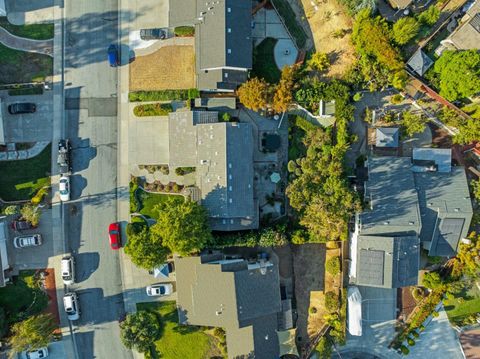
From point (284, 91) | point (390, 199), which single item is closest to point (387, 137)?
point (390, 199)

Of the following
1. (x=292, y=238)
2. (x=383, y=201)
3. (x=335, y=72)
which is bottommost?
(x=292, y=238)

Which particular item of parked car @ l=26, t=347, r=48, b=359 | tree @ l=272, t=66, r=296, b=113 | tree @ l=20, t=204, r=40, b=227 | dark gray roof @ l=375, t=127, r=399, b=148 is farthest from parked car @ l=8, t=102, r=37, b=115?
dark gray roof @ l=375, t=127, r=399, b=148

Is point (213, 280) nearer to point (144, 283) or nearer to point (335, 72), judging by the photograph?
point (144, 283)

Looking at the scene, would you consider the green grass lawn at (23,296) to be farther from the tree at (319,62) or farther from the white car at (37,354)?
the tree at (319,62)

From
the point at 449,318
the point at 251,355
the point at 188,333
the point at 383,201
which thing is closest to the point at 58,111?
the point at 188,333

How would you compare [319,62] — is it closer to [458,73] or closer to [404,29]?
[404,29]

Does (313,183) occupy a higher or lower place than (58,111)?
lower

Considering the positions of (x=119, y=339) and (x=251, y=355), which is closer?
(x=251, y=355)
